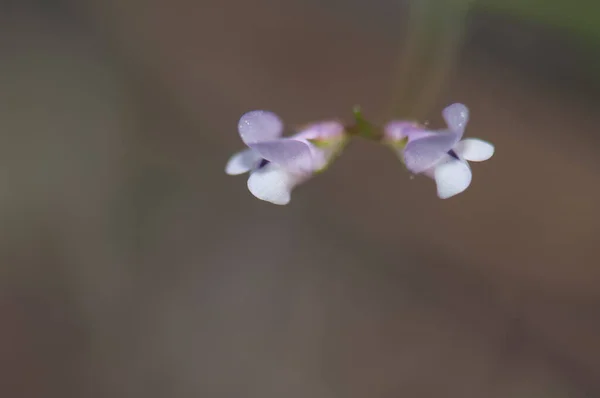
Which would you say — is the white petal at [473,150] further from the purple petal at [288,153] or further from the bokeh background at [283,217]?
the bokeh background at [283,217]

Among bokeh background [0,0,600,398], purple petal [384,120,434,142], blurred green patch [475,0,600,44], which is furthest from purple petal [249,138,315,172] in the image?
blurred green patch [475,0,600,44]

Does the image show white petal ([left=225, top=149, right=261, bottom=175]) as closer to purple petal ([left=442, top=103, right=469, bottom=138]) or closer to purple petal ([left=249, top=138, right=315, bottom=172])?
purple petal ([left=249, top=138, right=315, bottom=172])

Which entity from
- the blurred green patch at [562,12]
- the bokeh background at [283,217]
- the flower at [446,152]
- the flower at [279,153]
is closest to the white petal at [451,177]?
the flower at [446,152]

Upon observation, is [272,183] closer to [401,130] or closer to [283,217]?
[401,130]

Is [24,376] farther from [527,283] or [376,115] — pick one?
[527,283]

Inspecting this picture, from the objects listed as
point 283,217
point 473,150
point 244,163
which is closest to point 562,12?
point 283,217

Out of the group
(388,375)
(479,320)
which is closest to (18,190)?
(388,375)

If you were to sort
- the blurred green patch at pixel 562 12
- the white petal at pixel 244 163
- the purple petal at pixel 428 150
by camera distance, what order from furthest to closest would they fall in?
the blurred green patch at pixel 562 12 → the white petal at pixel 244 163 → the purple petal at pixel 428 150
